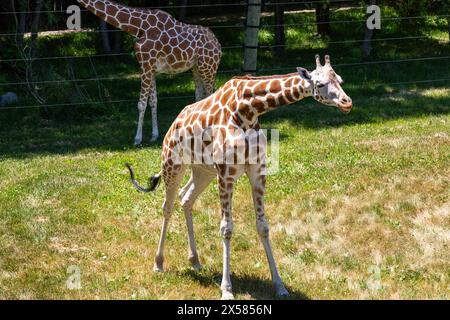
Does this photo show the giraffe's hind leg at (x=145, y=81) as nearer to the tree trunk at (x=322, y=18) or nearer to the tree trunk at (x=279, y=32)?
the tree trunk at (x=279, y=32)

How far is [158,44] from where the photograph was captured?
12336 mm

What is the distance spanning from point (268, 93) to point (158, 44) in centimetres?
668

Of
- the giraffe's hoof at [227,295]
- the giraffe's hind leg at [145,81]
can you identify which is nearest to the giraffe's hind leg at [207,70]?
the giraffe's hind leg at [145,81]

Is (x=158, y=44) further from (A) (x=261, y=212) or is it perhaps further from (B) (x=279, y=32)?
(B) (x=279, y=32)

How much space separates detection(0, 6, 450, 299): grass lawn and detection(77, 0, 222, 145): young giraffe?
4.30 ft

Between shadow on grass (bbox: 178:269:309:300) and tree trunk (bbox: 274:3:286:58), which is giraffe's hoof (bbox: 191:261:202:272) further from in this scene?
tree trunk (bbox: 274:3:286:58)

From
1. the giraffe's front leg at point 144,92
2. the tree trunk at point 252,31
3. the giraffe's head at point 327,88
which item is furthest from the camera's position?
the tree trunk at point 252,31

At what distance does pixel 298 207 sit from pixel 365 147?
2509 millimetres

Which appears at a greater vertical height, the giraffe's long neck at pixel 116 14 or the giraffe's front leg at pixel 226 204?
the giraffe's long neck at pixel 116 14

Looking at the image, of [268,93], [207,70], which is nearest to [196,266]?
[268,93]

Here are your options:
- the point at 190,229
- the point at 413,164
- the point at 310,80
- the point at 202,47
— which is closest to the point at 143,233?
the point at 190,229

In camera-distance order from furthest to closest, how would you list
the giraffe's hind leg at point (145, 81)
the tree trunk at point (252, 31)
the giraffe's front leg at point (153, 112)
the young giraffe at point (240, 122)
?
the tree trunk at point (252, 31), the giraffe's front leg at point (153, 112), the giraffe's hind leg at point (145, 81), the young giraffe at point (240, 122)

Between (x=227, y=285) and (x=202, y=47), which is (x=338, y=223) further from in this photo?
(x=202, y=47)

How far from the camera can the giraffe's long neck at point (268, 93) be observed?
5.87m
